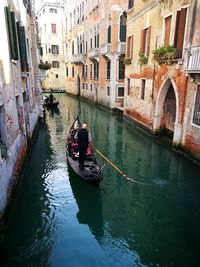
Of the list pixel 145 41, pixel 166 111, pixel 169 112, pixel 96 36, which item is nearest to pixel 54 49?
pixel 96 36

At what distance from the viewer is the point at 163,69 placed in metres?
8.80

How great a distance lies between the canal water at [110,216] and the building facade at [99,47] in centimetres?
913

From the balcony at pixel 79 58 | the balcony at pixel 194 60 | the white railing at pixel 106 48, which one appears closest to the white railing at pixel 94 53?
the white railing at pixel 106 48

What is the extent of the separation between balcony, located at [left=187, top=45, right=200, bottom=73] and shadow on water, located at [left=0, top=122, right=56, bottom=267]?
207 inches

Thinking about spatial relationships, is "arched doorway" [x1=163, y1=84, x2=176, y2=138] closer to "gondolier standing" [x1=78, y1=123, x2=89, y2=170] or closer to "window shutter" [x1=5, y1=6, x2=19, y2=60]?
"gondolier standing" [x1=78, y1=123, x2=89, y2=170]

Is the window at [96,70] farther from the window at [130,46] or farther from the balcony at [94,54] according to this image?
the window at [130,46]

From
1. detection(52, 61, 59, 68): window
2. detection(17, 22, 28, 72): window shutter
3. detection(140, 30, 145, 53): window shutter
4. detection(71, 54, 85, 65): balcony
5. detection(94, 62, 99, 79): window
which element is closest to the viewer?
detection(17, 22, 28, 72): window shutter

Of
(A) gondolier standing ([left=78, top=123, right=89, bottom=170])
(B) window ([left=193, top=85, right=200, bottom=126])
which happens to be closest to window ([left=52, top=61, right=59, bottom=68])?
(B) window ([left=193, top=85, right=200, bottom=126])

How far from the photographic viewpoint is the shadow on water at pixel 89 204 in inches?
180

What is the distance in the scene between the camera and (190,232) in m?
4.32

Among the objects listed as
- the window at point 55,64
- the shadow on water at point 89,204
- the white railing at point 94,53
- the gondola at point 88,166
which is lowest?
the shadow on water at point 89,204

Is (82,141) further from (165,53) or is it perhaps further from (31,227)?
(165,53)

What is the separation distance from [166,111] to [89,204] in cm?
609

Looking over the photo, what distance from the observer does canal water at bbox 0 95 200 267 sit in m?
3.80
